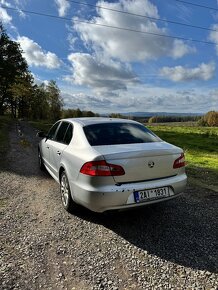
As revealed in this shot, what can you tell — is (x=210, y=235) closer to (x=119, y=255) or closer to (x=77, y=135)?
(x=119, y=255)

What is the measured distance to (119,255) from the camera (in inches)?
132

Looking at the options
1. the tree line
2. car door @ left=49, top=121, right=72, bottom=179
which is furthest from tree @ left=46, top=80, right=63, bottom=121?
car door @ left=49, top=121, right=72, bottom=179

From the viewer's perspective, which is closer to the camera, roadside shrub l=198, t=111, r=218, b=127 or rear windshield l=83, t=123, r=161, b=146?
rear windshield l=83, t=123, r=161, b=146

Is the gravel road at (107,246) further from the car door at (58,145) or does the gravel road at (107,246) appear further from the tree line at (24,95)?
the tree line at (24,95)

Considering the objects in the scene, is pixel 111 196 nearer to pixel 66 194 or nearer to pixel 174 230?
pixel 174 230

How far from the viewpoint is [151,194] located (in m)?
3.88

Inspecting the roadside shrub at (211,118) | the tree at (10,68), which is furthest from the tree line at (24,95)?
the roadside shrub at (211,118)

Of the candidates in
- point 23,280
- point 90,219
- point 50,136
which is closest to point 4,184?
point 50,136

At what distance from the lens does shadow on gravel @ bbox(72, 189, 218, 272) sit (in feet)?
10.9

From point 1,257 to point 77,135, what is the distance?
2.30 metres

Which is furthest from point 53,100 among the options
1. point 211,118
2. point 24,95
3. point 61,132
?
point 211,118

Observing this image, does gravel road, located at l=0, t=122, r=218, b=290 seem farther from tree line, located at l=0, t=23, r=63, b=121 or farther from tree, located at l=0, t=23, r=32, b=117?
tree line, located at l=0, t=23, r=63, b=121

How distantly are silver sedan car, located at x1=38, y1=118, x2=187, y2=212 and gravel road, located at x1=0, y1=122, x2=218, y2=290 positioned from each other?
0.49 meters

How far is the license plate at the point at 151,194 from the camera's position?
377cm
